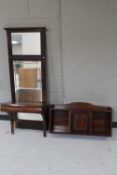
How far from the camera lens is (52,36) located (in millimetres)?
3393

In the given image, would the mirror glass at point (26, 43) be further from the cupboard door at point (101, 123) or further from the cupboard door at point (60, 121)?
the cupboard door at point (101, 123)

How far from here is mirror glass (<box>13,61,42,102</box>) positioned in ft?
11.4

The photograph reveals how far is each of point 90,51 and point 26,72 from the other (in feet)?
3.40

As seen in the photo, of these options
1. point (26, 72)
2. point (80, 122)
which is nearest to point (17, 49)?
point (26, 72)

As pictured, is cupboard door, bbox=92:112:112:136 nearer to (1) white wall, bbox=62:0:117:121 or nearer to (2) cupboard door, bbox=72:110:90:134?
(2) cupboard door, bbox=72:110:90:134

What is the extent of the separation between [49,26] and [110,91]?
136cm

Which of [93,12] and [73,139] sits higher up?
[93,12]

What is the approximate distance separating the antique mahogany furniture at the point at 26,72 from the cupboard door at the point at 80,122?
45cm

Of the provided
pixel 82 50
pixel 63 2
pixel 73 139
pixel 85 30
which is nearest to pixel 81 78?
pixel 82 50

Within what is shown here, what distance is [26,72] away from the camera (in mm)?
3490

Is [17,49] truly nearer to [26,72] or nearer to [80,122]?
[26,72]

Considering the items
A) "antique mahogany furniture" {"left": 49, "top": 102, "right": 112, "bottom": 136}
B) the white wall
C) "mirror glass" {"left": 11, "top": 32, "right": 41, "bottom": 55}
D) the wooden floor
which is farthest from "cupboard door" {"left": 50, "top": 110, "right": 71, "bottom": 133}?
"mirror glass" {"left": 11, "top": 32, "right": 41, "bottom": 55}

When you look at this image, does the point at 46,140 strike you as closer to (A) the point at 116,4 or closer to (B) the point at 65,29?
(B) the point at 65,29

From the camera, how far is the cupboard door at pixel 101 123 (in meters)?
3.22
